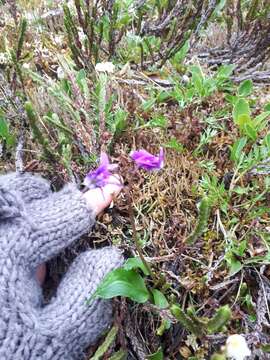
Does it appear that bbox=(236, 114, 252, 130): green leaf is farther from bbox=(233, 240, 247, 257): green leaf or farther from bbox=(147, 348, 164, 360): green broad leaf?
bbox=(147, 348, 164, 360): green broad leaf

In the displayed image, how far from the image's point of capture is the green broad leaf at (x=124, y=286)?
1.39 metres

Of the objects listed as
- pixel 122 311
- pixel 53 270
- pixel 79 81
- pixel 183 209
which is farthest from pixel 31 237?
pixel 79 81

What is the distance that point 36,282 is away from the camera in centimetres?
158

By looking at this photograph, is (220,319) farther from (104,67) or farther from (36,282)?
(104,67)

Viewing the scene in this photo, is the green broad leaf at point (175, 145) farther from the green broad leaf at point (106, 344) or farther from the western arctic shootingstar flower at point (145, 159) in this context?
the green broad leaf at point (106, 344)

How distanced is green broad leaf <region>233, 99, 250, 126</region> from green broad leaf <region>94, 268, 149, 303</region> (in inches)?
24.4

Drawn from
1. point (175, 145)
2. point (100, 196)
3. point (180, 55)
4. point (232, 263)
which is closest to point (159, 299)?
point (232, 263)

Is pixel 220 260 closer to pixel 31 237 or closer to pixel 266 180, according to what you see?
pixel 266 180

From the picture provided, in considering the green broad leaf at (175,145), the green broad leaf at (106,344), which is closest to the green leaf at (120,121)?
the green broad leaf at (175,145)

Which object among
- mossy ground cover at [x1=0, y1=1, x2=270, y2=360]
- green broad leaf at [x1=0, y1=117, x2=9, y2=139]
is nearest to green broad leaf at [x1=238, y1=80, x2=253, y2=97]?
mossy ground cover at [x1=0, y1=1, x2=270, y2=360]

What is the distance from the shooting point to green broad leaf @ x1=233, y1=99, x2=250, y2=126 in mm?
1674

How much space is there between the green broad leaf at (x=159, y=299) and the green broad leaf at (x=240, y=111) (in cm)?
63

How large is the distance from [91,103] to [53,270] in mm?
617

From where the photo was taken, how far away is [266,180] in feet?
5.21
